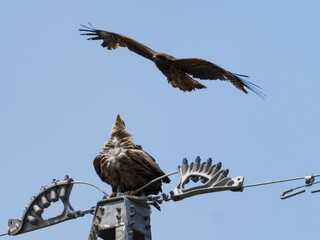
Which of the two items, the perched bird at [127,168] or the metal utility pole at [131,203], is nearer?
the metal utility pole at [131,203]

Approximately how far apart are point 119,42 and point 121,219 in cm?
584

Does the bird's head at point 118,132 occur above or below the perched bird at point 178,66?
below

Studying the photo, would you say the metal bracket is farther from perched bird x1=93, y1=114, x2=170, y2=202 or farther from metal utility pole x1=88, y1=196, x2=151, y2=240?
perched bird x1=93, y1=114, x2=170, y2=202

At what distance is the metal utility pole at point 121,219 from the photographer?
10.5m

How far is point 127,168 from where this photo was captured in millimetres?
11312

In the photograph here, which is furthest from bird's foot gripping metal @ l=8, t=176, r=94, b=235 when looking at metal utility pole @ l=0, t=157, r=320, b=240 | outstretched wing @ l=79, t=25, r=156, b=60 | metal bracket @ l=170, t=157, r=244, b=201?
outstretched wing @ l=79, t=25, r=156, b=60

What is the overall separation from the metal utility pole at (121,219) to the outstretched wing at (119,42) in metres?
4.80

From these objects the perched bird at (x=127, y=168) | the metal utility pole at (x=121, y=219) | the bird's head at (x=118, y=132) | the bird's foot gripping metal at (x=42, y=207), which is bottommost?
the metal utility pole at (x=121, y=219)

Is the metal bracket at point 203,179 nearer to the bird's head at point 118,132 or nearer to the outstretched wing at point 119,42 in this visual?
the bird's head at point 118,132

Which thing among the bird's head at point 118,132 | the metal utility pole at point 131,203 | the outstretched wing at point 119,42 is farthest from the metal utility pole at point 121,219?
the outstretched wing at point 119,42

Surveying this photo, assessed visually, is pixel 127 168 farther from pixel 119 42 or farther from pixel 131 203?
pixel 119 42

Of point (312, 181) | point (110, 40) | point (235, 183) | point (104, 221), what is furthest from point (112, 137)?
point (110, 40)

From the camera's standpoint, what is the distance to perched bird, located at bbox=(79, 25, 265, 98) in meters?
14.0

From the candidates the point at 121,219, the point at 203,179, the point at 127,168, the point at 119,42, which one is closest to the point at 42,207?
the point at 127,168
